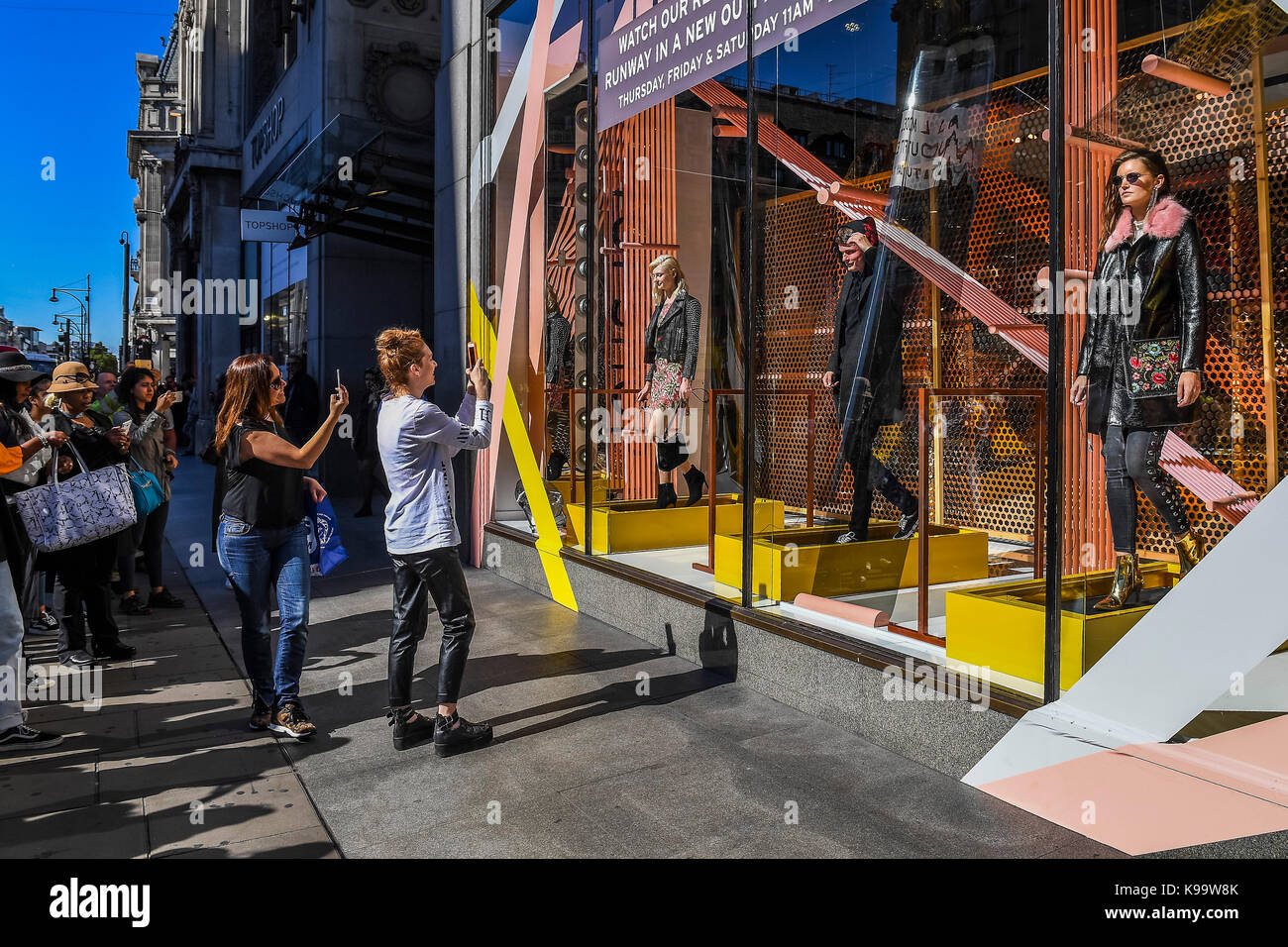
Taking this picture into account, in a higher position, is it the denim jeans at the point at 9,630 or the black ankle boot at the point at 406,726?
the denim jeans at the point at 9,630

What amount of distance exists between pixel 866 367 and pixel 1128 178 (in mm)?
1872

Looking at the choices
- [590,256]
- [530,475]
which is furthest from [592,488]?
[590,256]

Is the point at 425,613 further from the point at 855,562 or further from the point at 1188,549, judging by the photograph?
the point at 1188,549

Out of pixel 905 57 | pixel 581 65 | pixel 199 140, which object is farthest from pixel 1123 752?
pixel 199 140

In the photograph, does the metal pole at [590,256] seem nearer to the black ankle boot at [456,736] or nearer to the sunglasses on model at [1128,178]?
the black ankle boot at [456,736]

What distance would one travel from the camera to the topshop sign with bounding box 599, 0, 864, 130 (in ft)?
17.9

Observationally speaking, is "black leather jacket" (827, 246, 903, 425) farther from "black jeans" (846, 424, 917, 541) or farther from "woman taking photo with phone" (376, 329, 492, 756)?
"woman taking photo with phone" (376, 329, 492, 756)

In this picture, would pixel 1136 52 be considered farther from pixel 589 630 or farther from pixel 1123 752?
pixel 589 630

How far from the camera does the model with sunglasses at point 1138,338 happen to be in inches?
150

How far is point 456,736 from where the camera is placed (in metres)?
4.44

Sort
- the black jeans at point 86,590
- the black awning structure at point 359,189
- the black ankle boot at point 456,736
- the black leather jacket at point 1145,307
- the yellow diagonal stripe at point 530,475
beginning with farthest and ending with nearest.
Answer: the black awning structure at point 359,189
the yellow diagonal stripe at point 530,475
the black jeans at point 86,590
the black ankle boot at point 456,736
the black leather jacket at point 1145,307

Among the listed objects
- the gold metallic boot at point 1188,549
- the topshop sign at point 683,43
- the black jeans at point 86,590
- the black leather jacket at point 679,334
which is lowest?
the black jeans at point 86,590

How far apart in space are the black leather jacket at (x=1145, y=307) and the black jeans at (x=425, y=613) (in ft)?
9.11
